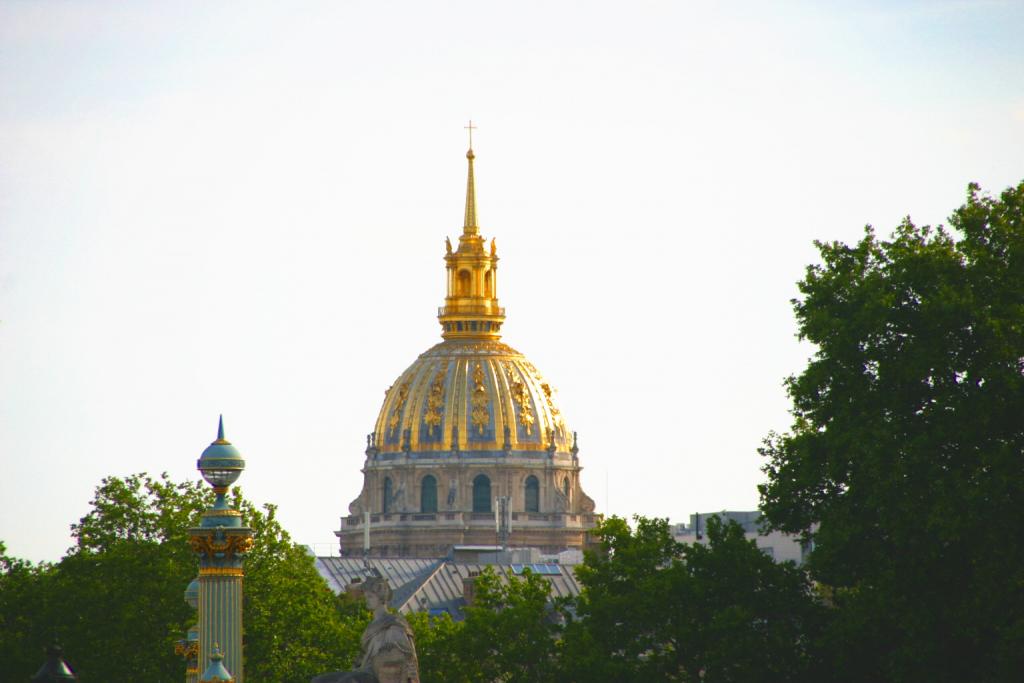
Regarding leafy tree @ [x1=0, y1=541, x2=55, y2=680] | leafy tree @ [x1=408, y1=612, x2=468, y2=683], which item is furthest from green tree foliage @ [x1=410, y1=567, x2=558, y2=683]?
leafy tree @ [x1=0, y1=541, x2=55, y2=680]

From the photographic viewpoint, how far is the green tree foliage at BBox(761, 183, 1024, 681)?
54219 millimetres

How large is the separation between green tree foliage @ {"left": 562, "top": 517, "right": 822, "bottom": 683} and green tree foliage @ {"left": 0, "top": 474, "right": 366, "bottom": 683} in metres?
8.52

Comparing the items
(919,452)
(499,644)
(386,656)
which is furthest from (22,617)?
(386,656)

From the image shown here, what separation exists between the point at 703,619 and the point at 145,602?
17132 millimetres

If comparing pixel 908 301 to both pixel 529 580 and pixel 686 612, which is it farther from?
pixel 529 580

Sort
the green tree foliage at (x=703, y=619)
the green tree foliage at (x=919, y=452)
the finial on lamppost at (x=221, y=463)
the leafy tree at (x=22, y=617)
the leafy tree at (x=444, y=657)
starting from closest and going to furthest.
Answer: the finial on lamppost at (x=221, y=463) < the green tree foliage at (x=919, y=452) < the green tree foliage at (x=703, y=619) < the leafy tree at (x=22, y=617) < the leafy tree at (x=444, y=657)

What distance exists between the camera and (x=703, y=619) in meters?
63.4

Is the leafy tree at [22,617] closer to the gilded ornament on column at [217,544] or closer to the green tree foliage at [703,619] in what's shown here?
the green tree foliage at [703,619]

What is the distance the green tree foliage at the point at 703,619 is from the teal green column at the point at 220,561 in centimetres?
2143

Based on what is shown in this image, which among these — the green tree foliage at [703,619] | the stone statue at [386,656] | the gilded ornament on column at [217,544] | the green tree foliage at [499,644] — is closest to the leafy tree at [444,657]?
the green tree foliage at [499,644]

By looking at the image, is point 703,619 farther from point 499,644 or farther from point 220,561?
point 220,561

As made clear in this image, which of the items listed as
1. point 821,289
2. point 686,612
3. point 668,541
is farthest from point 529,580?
point 821,289

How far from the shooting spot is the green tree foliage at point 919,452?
178 feet

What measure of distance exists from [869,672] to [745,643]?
312 cm
